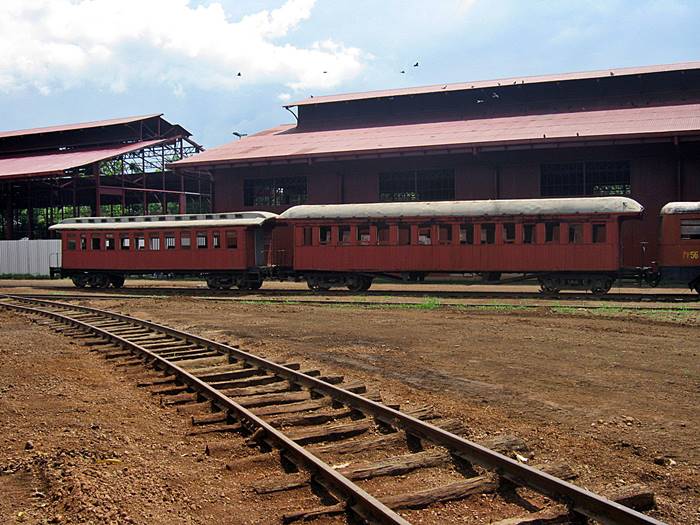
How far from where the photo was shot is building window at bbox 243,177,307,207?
113 ft

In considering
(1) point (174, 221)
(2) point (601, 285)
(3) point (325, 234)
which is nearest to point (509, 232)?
(2) point (601, 285)

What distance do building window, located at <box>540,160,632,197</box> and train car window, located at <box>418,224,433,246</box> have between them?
30.2ft

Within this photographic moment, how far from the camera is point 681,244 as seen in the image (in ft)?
69.1

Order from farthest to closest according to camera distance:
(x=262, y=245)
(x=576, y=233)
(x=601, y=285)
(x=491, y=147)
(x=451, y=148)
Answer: (x=451, y=148)
(x=491, y=147)
(x=262, y=245)
(x=601, y=285)
(x=576, y=233)

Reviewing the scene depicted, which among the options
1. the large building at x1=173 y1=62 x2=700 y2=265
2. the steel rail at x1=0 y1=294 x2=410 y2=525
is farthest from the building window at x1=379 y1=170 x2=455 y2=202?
the steel rail at x1=0 y1=294 x2=410 y2=525

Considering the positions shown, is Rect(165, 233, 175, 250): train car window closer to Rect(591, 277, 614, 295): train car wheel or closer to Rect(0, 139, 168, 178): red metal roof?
Rect(0, 139, 168, 178): red metal roof

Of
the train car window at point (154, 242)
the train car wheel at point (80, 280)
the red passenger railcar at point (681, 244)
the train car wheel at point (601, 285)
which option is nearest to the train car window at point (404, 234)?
the train car wheel at point (601, 285)

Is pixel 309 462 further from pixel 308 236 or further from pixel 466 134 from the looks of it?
pixel 466 134

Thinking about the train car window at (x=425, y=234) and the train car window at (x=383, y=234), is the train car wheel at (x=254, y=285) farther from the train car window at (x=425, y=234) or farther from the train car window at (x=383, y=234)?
the train car window at (x=425, y=234)

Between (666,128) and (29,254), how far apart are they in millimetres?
33582

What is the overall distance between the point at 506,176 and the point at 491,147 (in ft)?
8.05

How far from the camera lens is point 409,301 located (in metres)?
21.0

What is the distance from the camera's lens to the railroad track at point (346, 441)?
4598 mm

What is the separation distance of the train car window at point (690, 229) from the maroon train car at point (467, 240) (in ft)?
4.73
